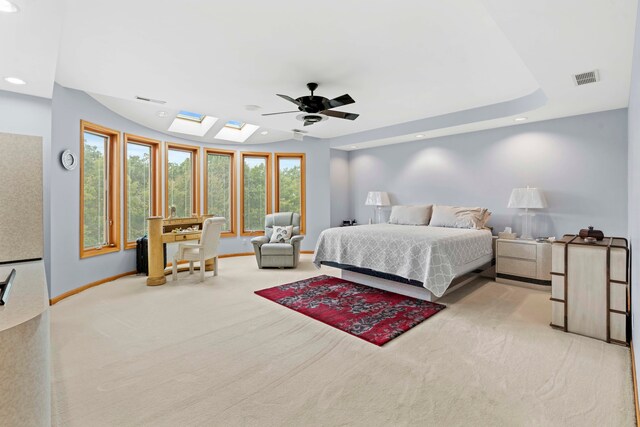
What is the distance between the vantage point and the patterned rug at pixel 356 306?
2977 mm

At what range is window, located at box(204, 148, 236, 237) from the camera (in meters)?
6.60

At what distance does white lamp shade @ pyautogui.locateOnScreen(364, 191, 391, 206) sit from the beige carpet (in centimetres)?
318

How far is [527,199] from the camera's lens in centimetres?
441

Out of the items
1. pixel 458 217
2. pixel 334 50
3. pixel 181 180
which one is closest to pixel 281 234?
pixel 181 180

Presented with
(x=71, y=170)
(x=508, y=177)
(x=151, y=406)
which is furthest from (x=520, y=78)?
(x=71, y=170)

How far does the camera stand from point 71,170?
397cm

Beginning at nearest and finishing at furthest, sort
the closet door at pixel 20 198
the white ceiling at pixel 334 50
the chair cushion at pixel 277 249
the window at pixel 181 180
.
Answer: the closet door at pixel 20 198 < the white ceiling at pixel 334 50 < the chair cushion at pixel 277 249 < the window at pixel 181 180

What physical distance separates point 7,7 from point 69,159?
2.50 meters

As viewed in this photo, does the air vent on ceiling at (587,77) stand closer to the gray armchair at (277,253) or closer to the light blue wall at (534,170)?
the light blue wall at (534,170)

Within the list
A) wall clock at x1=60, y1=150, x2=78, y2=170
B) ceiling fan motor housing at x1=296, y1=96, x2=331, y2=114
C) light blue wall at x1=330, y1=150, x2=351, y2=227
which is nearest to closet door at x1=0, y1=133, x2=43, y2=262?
wall clock at x1=60, y1=150, x2=78, y2=170

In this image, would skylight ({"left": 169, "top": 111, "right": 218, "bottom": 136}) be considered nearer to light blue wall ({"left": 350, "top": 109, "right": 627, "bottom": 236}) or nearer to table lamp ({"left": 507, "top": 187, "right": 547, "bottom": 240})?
light blue wall ({"left": 350, "top": 109, "right": 627, "bottom": 236})

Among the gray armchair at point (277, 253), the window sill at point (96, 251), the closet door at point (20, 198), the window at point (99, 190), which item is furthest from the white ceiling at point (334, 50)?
the gray armchair at point (277, 253)

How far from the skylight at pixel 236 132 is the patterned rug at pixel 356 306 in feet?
11.6

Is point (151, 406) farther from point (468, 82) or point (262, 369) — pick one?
point (468, 82)
